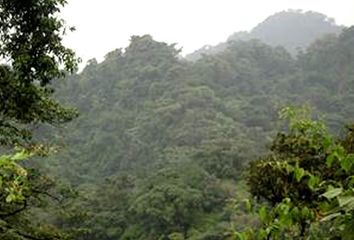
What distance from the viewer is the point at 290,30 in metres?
98.9

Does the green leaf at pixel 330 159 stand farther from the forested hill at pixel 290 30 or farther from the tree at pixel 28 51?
the forested hill at pixel 290 30

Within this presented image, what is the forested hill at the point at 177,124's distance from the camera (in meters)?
29.4

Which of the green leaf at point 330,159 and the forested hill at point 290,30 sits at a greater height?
the forested hill at point 290,30

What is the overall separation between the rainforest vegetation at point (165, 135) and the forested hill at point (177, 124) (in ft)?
0.36

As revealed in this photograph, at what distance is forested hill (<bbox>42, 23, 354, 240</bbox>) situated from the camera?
2941 cm

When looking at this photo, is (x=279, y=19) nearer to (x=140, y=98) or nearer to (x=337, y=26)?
(x=337, y=26)

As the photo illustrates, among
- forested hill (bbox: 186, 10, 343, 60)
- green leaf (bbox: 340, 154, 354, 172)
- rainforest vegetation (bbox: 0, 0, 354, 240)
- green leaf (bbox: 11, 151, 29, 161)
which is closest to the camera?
green leaf (bbox: 11, 151, 29, 161)

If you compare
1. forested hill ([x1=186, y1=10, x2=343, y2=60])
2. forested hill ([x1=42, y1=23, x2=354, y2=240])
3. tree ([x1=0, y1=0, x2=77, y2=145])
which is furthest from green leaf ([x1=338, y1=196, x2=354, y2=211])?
forested hill ([x1=186, y1=10, x2=343, y2=60])

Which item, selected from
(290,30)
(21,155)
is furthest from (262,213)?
(290,30)

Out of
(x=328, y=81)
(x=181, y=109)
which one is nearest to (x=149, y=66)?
(x=181, y=109)

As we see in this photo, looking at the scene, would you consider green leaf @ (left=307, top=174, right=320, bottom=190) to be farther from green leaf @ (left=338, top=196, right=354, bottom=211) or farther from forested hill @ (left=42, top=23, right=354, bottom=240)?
forested hill @ (left=42, top=23, right=354, bottom=240)

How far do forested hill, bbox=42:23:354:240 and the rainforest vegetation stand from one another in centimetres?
11

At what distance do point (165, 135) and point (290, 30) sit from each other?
192ft

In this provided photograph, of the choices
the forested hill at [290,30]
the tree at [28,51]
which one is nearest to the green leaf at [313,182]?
the tree at [28,51]
